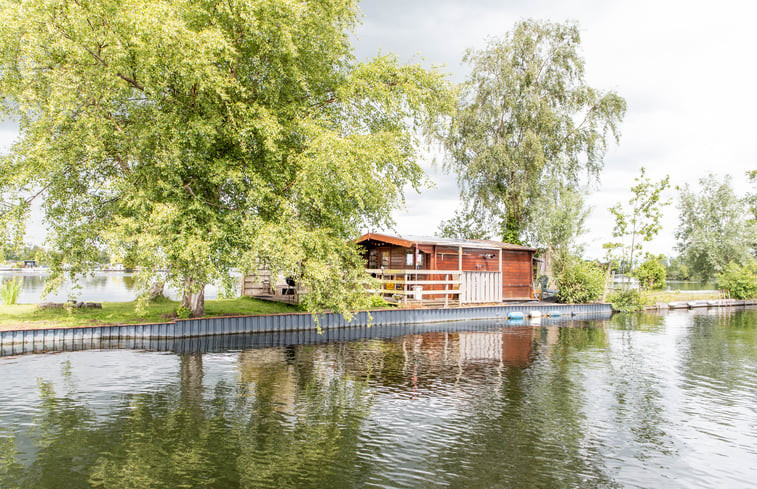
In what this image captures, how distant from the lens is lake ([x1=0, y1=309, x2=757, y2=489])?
278 inches

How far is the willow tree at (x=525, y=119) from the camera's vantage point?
121 feet

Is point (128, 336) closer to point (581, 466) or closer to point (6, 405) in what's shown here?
point (6, 405)

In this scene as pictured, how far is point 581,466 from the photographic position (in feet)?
24.4

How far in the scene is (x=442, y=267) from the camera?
1101 inches

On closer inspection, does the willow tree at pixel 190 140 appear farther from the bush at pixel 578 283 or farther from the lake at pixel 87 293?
the bush at pixel 578 283

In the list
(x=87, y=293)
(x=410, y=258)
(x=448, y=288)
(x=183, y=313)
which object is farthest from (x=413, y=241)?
(x=87, y=293)

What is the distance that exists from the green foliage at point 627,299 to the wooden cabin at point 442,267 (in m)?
8.78

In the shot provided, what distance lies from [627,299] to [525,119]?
15068 millimetres

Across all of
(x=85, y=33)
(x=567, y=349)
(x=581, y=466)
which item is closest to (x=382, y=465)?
(x=581, y=466)

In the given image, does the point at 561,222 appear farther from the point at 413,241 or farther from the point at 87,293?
the point at 87,293

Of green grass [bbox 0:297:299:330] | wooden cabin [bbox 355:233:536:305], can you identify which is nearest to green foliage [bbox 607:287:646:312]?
wooden cabin [bbox 355:233:536:305]

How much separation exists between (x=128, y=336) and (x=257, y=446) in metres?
11.6

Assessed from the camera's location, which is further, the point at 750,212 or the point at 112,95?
the point at 750,212

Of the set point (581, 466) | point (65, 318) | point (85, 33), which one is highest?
point (85, 33)
